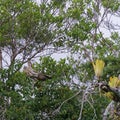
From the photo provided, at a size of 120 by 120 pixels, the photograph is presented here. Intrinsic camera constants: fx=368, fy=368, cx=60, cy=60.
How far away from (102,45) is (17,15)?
2900mm

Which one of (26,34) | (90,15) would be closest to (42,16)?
(26,34)

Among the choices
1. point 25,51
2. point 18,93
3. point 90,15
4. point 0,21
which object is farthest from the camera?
point 90,15

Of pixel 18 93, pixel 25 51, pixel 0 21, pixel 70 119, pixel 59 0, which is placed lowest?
pixel 70 119

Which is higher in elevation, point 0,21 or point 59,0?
point 59,0

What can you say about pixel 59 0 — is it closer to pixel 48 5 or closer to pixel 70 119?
pixel 48 5

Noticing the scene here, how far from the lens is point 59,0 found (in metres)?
5.89

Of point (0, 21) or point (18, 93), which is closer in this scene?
point (18, 93)

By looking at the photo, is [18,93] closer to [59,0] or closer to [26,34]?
[26,34]

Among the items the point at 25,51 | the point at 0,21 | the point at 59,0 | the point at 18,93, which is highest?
the point at 59,0

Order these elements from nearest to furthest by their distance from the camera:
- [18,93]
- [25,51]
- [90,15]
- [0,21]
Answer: [18,93]
[0,21]
[25,51]
[90,15]

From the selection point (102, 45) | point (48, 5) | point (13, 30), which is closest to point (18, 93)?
point (13, 30)

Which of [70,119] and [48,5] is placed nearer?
[70,119]

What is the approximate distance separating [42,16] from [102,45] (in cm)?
278

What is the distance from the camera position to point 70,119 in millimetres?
4660
